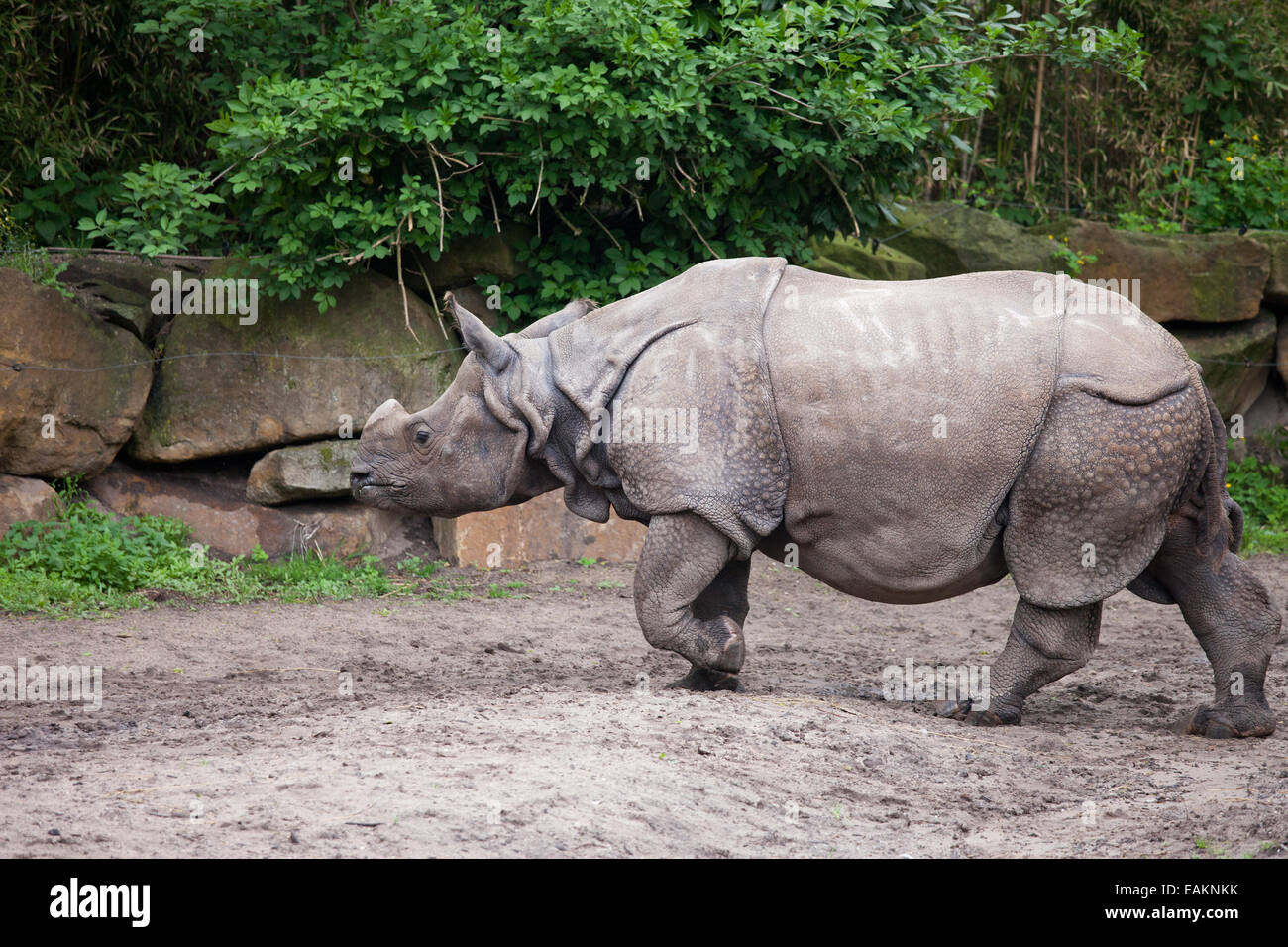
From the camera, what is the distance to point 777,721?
493 cm

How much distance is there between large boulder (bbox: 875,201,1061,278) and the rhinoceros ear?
18.1 ft

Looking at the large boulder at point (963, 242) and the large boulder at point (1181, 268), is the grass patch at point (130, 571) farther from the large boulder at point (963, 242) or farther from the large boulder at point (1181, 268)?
the large boulder at point (1181, 268)

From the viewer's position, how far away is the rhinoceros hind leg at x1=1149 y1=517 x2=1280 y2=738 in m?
5.42

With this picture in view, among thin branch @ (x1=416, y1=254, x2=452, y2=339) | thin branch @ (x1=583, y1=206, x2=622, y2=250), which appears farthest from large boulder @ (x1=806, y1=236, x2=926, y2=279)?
thin branch @ (x1=416, y1=254, x2=452, y2=339)

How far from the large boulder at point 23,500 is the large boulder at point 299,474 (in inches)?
46.6

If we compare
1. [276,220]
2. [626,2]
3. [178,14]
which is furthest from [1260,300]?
[178,14]

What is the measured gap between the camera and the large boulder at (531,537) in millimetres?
8797

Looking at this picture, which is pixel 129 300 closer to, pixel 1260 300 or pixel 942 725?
pixel 942 725

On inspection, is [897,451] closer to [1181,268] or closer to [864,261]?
[864,261]

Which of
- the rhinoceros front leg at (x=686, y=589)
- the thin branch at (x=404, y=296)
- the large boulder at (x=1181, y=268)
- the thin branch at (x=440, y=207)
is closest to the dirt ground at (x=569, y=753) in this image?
the rhinoceros front leg at (x=686, y=589)

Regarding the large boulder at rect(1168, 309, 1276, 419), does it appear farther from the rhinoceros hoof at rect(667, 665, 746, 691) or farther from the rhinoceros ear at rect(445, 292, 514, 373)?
the rhinoceros ear at rect(445, 292, 514, 373)

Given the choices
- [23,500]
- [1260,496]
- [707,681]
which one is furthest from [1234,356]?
[23,500]

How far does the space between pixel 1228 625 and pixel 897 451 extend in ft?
5.20

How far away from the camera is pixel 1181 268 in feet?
34.8
